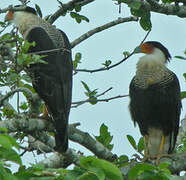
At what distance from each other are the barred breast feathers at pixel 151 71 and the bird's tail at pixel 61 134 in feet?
4.31

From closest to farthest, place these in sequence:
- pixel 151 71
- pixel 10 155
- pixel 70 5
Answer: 1. pixel 10 155
2. pixel 70 5
3. pixel 151 71

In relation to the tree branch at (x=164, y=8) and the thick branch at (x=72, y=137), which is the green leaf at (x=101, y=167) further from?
the tree branch at (x=164, y=8)

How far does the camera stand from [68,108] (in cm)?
363

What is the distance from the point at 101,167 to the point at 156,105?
2.64 metres

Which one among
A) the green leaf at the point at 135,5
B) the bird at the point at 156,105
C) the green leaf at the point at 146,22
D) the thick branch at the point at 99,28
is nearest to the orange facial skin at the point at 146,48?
the bird at the point at 156,105

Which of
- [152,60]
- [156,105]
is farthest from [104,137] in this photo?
[152,60]

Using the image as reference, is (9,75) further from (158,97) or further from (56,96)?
(158,97)

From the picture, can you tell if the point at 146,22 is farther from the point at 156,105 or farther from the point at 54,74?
the point at 54,74

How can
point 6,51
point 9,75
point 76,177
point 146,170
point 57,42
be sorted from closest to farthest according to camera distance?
1. point 76,177
2. point 146,170
3. point 9,75
4. point 6,51
5. point 57,42

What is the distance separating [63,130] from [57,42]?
3.84 feet

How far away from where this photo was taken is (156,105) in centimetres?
443

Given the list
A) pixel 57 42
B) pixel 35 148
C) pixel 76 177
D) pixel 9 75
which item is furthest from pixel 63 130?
pixel 76 177

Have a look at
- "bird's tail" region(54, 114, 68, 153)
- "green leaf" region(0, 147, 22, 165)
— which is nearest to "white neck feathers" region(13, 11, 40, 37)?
"bird's tail" region(54, 114, 68, 153)

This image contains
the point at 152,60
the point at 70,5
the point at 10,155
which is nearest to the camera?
the point at 10,155
